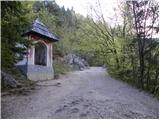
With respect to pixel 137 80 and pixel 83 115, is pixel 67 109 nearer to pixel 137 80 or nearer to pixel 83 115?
pixel 83 115

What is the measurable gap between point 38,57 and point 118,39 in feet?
21.0

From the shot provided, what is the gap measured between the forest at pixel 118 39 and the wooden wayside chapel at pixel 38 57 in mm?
1315

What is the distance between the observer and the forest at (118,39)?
352 inches

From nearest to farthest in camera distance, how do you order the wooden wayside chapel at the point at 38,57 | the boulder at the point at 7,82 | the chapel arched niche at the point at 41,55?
the boulder at the point at 7,82, the wooden wayside chapel at the point at 38,57, the chapel arched niche at the point at 41,55

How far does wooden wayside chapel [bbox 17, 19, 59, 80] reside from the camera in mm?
17219

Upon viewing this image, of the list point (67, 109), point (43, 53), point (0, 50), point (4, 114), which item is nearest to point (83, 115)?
→ point (67, 109)

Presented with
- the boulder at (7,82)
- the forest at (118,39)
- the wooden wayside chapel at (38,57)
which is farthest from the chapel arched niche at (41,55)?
the boulder at (7,82)

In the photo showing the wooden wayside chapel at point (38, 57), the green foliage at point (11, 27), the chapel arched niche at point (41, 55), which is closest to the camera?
the green foliage at point (11, 27)

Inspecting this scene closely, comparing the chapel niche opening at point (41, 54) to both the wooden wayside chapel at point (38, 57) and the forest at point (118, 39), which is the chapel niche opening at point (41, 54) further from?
the forest at point (118, 39)

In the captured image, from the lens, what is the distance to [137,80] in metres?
17.5

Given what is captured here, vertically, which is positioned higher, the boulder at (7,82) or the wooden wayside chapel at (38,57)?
the wooden wayside chapel at (38,57)

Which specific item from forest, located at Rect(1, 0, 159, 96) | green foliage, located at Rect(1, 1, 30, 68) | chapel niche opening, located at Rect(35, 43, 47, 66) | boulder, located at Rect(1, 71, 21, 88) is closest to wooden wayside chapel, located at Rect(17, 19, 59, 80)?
chapel niche opening, located at Rect(35, 43, 47, 66)

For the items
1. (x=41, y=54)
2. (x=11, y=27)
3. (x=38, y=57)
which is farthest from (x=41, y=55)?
(x=11, y=27)

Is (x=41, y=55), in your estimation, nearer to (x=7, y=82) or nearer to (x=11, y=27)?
(x=7, y=82)
